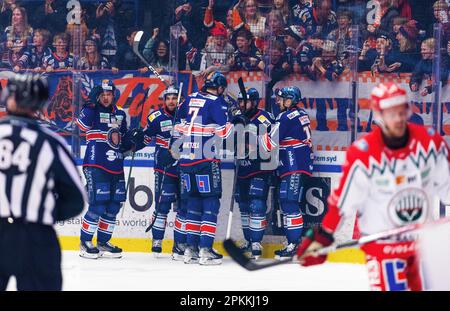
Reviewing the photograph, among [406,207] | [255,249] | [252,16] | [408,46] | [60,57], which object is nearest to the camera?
[406,207]

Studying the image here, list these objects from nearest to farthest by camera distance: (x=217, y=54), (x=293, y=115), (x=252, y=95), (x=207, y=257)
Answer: (x=207, y=257) < (x=293, y=115) < (x=252, y=95) < (x=217, y=54)

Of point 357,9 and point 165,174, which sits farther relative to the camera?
point 357,9

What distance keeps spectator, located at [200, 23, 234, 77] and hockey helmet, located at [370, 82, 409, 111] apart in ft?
18.5

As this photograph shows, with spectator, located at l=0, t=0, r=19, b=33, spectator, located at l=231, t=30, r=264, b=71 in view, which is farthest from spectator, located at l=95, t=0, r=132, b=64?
spectator, located at l=231, t=30, r=264, b=71

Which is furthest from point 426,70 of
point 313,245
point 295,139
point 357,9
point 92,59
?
point 313,245

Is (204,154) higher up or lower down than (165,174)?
higher up

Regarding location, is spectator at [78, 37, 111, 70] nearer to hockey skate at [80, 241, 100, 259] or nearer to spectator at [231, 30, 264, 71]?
spectator at [231, 30, 264, 71]

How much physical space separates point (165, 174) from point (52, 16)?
265cm

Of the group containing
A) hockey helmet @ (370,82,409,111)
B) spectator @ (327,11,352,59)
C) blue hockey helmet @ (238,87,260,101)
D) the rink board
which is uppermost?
spectator @ (327,11,352,59)

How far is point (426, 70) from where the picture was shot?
1056 cm

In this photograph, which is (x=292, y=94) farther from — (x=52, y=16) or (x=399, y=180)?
(x=399, y=180)

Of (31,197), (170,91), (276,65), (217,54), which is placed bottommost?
(31,197)

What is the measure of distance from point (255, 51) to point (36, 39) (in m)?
2.42

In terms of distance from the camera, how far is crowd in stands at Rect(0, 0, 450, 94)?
35.5 feet
